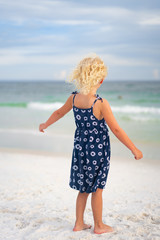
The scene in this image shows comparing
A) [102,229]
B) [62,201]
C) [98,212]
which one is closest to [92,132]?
[98,212]

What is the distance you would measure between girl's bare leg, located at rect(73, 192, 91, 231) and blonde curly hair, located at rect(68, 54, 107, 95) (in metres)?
0.92

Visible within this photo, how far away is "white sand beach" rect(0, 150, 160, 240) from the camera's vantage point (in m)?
2.82

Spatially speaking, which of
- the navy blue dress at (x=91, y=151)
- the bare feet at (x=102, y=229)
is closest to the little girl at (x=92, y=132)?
the navy blue dress at (x=91, y=151)

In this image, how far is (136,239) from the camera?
266cm

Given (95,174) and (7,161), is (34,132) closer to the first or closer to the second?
(7,161)

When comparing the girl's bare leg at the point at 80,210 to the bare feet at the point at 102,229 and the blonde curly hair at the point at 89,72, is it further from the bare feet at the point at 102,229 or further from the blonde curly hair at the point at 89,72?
the blonde curly hair at the point at 89,72

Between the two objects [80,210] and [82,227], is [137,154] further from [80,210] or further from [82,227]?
[82,227]

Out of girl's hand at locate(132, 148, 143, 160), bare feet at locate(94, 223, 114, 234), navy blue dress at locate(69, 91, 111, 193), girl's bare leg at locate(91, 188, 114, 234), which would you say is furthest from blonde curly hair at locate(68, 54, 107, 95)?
bare feet at locate(94, 223, 114, 234)

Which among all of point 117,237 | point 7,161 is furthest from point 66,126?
point 117,237

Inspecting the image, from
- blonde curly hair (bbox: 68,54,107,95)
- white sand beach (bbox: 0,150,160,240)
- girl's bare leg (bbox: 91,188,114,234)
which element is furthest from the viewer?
white sand beach (bbox: 0,150,160,240)

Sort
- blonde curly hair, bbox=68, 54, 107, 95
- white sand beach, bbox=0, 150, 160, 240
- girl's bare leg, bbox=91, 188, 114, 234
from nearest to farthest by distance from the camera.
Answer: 1. blonde curly hair, bbox=68, 54, 107, 95
2. girl's bare leg, bbox=91, 188, 114, 234
3. white sand beach, bbox=0, 150, 160, 240

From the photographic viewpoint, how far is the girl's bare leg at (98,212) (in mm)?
2703

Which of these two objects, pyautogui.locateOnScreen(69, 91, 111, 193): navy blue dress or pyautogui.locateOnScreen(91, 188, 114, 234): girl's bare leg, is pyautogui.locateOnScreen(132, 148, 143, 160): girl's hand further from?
pyautogui.locateOnScreen(91, 188, 114, 234): girl's bare leg

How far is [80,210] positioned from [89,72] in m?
1.22
